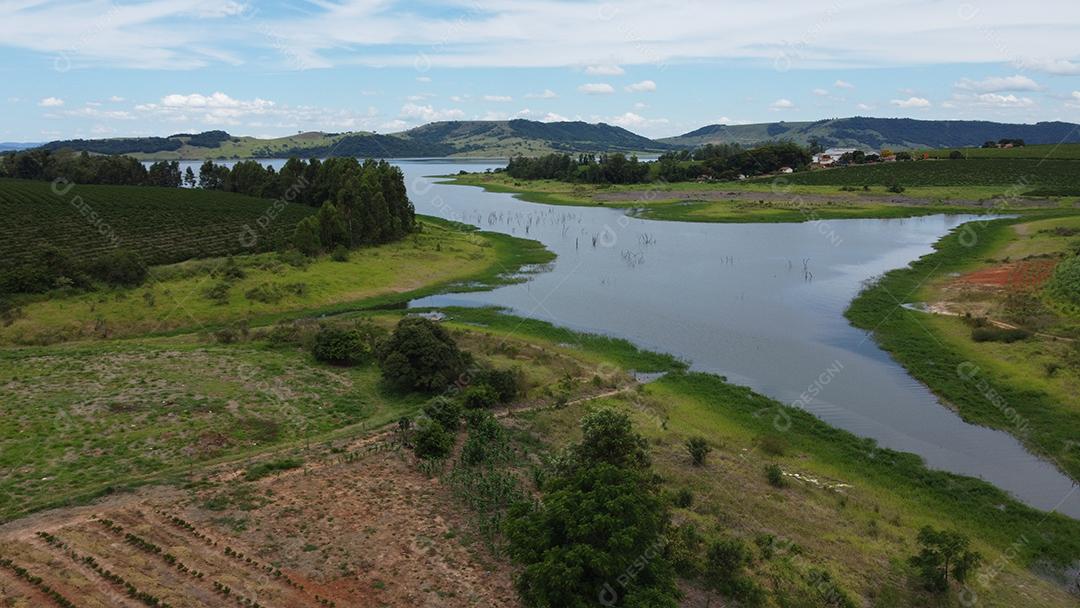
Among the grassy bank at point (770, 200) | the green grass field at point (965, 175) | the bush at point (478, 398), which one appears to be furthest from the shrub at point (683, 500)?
the green grass field at point (965, 175)

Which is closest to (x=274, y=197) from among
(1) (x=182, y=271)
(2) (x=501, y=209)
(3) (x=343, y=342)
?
(2) (x=501, y=209)

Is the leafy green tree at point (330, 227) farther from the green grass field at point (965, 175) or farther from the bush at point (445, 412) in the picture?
the green grass field at point (965, 175)

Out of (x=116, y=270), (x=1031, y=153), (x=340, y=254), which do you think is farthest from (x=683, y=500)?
(x=1031, y=153)

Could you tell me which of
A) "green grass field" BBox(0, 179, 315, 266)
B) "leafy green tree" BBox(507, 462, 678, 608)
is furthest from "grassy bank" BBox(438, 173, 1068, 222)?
"leafy green tree" BBox(507, 462, 678, 608)

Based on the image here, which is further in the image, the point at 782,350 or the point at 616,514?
the point at 782,350

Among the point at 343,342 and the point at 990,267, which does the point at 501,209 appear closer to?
the point at 990,267
